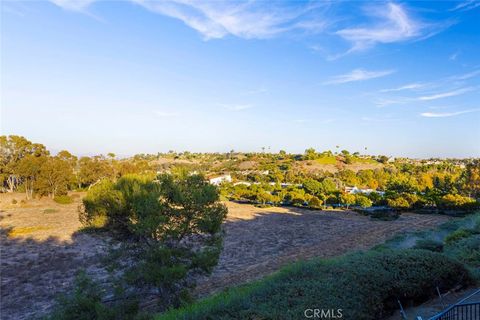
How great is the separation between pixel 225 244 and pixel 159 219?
17273 mm

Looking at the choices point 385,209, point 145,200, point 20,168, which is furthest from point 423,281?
point 20,168

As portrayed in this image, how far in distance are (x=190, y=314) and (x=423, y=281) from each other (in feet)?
23.4

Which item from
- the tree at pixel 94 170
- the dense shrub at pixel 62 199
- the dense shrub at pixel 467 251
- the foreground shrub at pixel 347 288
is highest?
the tree at pixel 94 170

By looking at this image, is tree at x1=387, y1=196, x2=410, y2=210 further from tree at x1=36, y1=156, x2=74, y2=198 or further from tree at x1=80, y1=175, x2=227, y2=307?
tree at x1=36, y1=156, x2=74, y2=198

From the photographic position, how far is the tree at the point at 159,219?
12.0 meters

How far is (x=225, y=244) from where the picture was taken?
28484 millimetres

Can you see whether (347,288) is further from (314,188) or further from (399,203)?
(314,188)

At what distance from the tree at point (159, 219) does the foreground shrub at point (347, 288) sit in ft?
10.0

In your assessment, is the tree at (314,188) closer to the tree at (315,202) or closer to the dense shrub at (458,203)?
the tree at (315,202)

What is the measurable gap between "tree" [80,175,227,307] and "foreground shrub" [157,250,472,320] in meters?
3.06

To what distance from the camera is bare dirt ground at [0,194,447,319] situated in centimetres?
1756

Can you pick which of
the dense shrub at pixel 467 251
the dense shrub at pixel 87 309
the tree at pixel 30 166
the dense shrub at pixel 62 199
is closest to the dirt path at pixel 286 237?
the dense shrub at pixel 87 309

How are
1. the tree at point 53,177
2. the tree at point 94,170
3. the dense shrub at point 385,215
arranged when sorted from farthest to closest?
1. the tree at point 94,170
2. the tree at point 53,177
3. the dense shrub at point 385,215

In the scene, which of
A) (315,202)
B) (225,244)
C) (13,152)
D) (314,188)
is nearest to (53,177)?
(13,152)
